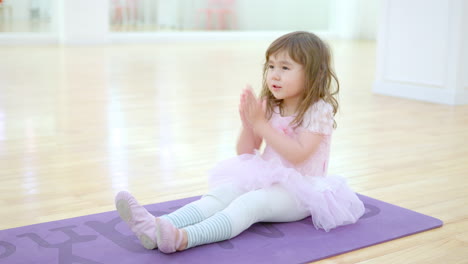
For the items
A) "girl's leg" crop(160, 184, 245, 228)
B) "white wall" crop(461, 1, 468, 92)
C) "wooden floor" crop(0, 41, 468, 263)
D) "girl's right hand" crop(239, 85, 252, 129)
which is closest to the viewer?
"girl's leg" crop(160, 184, 245, 228)

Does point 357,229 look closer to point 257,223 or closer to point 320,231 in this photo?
point 320,231

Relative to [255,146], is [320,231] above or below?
below

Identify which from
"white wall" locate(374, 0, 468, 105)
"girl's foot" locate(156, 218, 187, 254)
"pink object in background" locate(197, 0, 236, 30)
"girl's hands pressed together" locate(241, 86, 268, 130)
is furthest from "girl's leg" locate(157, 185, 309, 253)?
"pink object in background" locate(197, 0, 236, 30)

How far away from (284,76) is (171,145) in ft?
4.07

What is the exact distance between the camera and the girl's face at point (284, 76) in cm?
203

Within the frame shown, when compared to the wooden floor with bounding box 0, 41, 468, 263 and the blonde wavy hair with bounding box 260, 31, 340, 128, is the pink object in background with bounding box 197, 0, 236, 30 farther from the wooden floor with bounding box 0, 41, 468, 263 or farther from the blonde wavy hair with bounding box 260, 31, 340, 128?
the blonde wavy hair with bounding box 260, 31, 340, 128

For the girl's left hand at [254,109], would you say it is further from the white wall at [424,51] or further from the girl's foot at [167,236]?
the white wall at [424,51]

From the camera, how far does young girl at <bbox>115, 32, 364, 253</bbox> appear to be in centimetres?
192

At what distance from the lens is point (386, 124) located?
12.6ft

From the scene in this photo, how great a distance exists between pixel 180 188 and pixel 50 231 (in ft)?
→ 2.04

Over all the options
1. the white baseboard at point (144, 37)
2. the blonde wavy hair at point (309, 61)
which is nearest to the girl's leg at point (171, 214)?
the blonde wavy hair at point (309, 61)

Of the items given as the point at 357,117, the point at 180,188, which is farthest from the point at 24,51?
the point at 180,188

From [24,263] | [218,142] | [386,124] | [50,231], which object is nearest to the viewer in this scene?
[24,263]

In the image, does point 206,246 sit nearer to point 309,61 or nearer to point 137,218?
point 137,218
